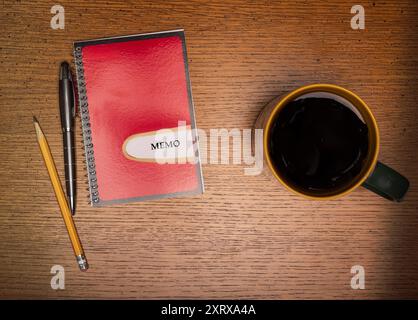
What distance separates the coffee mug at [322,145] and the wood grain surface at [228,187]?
98 mm

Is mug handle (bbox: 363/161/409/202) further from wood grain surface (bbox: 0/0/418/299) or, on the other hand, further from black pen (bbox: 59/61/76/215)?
black pen (bbox: 59/61/76/215)

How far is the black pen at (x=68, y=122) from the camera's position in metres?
0.56

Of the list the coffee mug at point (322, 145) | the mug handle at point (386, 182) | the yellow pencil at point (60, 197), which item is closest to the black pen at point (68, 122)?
the yellow pencil at point (60, 197)

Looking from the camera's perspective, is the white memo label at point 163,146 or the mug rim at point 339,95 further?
the white memo label at point 163,146

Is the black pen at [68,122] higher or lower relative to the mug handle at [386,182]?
higher

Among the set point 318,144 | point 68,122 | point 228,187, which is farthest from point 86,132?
point 318,144

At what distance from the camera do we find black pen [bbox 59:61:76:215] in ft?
1.85

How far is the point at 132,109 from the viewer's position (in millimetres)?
582

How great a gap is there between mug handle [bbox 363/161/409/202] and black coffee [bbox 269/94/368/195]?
0.03 m

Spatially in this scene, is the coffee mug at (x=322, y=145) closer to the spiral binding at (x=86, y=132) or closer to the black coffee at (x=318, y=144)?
the black coffee at (x=318, y=144)

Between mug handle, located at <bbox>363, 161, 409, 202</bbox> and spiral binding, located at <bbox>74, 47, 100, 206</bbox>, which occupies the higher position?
spiral binding, located at <bbox>74, 47, 100, 206</bbox>

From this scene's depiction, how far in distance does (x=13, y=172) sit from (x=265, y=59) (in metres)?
0.44

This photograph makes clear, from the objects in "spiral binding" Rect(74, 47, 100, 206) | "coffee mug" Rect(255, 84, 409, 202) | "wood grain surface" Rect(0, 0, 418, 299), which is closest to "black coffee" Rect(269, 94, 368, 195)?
"coffee mug" Rect(255, 84, 409, 202)
